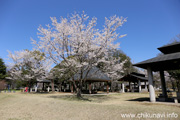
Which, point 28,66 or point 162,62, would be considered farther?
point 28,66

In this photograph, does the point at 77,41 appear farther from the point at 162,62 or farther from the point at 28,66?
the point at 28,66

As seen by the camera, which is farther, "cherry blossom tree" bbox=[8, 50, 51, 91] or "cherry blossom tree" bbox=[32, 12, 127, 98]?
"cherry blossom tree" bbox=[8, 50, 51, 91]

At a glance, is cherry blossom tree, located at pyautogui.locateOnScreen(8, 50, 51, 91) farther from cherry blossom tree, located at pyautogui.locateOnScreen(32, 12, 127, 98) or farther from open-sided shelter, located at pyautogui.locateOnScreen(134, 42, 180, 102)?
open-sided shelter, located at pyautogui.locateOnScreen(134, 42, 180, 102)

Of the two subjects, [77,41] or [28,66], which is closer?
[77,41]

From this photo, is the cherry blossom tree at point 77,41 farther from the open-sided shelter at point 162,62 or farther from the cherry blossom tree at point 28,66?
the cherry blossom tree at point 28,66

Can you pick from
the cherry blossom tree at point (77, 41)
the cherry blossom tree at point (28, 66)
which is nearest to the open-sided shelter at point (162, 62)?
the cherry blossom tree at point (77, 41)

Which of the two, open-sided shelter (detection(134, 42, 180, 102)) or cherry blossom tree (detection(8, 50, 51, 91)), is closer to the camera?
open-sided shelter (detection(134, 42, 180, 102))

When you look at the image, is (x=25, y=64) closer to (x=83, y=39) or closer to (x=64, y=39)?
(x=64, y=39)

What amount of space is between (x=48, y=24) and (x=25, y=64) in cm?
1620

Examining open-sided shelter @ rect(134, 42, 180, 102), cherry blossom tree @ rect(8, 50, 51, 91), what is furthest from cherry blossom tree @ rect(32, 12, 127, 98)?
cherry blossom tree @ rect(8, 50, 51, 91)

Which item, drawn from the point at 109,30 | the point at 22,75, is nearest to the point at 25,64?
the point at 22,75

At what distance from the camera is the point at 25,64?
25141mm

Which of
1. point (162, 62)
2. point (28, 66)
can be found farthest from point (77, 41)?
point (28, 66)

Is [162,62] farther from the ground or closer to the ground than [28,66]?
closer to the ground
